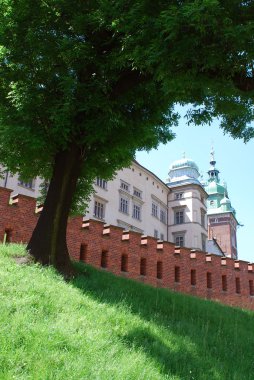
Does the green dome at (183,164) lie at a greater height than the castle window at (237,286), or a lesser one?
greater

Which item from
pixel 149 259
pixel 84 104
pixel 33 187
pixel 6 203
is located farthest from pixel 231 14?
pixel 33 187

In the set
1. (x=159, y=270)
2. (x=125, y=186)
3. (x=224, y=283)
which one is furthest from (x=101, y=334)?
(x=125, y=186)

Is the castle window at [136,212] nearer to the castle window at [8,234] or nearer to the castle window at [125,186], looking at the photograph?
the castle window at [125,186]

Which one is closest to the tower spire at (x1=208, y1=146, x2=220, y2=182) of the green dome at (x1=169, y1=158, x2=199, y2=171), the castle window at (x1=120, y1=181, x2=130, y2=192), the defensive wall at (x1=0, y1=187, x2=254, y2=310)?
the green dome at (x1=169, y1=158, x2=199, y2=171)

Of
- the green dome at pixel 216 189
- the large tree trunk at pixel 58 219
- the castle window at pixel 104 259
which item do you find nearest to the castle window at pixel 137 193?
the castle window at pixel 104 259

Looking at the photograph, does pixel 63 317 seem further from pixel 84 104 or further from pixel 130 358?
pixel 84 104

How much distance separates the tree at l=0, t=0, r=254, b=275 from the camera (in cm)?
788

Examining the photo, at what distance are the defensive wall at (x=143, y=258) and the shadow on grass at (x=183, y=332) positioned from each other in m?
2.91

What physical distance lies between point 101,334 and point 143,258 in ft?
31.9

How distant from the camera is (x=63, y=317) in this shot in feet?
20.7

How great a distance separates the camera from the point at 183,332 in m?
7.52

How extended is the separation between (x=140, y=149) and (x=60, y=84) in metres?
3.42

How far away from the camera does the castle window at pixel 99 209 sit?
36.1 metres

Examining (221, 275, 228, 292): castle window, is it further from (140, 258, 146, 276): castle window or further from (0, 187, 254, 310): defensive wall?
(140, 258, 146, 276): castle window
